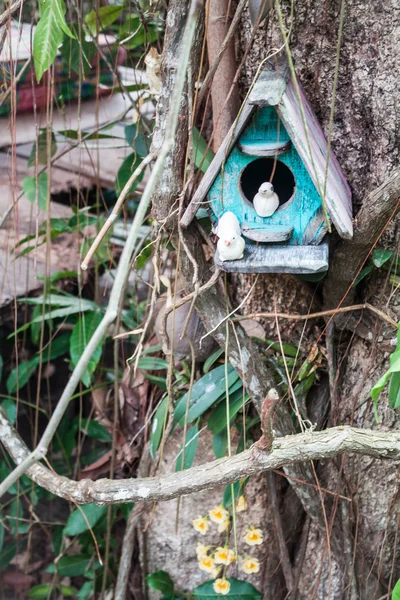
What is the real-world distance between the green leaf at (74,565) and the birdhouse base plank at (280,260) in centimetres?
121

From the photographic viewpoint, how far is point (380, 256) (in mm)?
1328

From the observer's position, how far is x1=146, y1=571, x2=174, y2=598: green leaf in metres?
1.81

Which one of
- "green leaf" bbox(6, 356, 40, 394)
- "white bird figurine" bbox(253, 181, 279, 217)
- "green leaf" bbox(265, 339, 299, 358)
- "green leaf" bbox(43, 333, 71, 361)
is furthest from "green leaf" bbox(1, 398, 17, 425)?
"white bird figurine" bbox(253, 181, 279, 217)

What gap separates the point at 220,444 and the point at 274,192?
2.19ft

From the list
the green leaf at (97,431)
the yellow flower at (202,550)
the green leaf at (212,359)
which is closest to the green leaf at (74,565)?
the green leaf at (97,431)

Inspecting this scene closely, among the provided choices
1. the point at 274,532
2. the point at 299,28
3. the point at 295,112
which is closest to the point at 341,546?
the point at 274,532

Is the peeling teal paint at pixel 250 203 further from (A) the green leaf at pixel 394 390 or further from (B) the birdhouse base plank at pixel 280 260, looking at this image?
(A) the green leaf at pixel 394 390

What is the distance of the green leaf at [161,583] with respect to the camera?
5.93 feet

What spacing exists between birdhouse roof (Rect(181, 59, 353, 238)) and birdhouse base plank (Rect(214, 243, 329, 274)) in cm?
6

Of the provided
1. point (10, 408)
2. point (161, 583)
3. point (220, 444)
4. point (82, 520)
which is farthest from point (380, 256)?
point (10, 408)

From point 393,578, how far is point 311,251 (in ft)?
2.92

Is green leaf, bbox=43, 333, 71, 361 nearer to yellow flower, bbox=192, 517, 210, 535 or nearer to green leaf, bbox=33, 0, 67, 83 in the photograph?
yellow flower, bbox=192, 517, 210, 535

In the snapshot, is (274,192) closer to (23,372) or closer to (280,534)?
(280,534)

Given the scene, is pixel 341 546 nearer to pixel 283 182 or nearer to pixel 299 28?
pixel 283 182
